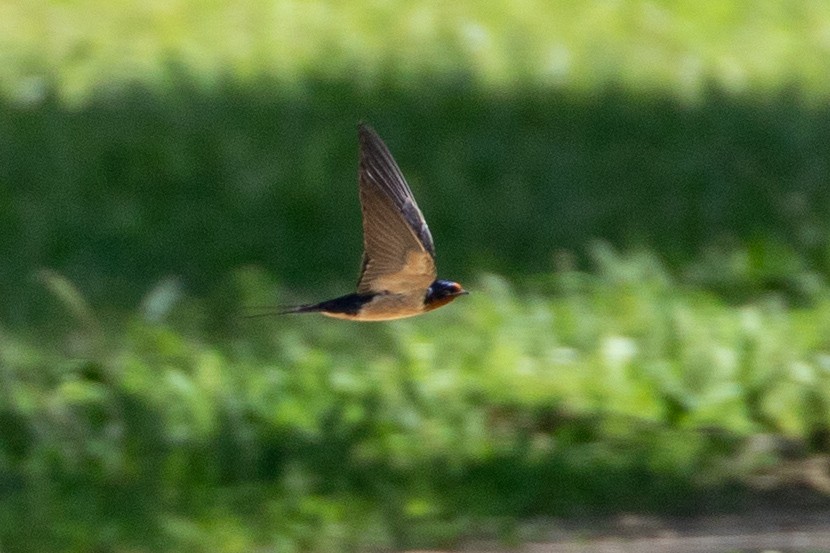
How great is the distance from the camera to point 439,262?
5.29 meters

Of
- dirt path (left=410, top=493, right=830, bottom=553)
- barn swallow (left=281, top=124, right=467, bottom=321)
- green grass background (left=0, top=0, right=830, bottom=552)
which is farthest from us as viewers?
green grass background (left=0, top=0, right=830, bottom=552)

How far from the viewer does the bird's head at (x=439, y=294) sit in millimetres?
2211

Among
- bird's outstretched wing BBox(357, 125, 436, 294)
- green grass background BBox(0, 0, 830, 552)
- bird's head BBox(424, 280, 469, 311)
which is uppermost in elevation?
green grass background BBox(0, 0, 830, 552)

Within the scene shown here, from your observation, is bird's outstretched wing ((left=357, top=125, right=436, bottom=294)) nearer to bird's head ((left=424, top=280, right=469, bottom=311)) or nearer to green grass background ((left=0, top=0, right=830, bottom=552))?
bird's head ((left=424, top=280, right=469, bottom=311))

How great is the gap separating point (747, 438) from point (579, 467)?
51cm

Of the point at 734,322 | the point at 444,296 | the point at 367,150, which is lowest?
the point at 444,296

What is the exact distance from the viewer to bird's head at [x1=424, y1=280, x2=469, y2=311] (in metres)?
2.21

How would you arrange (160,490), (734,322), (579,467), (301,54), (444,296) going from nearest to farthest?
(444,296), (160,490), (579,467), (734,322), (301,54)

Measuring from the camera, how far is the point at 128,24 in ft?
21.7

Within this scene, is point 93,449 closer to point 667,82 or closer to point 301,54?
point 301,54

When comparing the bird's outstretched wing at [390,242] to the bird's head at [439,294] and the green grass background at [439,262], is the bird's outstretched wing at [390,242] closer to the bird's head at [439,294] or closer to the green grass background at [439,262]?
the bird's head at [439,294]

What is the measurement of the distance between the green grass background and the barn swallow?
2085 millimetres

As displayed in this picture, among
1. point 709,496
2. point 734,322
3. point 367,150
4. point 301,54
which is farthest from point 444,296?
point 301,54

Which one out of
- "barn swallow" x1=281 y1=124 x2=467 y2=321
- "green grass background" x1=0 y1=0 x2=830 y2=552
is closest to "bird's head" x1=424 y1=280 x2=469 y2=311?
"barn swallow" x1=281 y1=124 x2=467 y2=321
